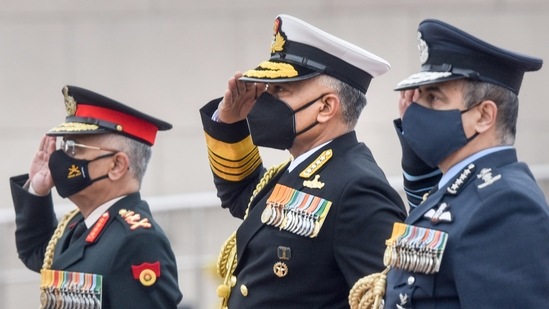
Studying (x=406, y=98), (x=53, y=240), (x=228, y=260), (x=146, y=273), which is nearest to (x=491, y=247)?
(x=406, y=98)

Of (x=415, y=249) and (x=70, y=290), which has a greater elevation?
(x=415, y=249)

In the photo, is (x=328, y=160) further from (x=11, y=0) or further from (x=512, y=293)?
(x=11, y=0)

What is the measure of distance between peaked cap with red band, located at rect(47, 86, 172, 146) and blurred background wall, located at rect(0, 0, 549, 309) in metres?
3.90

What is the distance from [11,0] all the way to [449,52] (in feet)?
21.9

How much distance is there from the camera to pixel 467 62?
4.19 m

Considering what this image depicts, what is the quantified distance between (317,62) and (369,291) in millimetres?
965

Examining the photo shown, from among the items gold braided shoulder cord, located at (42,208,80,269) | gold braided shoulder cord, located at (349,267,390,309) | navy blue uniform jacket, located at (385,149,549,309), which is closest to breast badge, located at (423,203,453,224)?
navy blue uniform jacket, located at (385,149,549,309)

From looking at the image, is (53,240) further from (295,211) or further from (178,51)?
(178,51)

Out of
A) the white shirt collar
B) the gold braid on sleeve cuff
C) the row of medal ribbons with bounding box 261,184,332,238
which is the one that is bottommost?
the white shirt collar

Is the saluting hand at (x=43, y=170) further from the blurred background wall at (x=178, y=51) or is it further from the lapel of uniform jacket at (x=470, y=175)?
the blurred background wall at (x=178, y=51)

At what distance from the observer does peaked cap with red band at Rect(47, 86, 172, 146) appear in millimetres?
5996

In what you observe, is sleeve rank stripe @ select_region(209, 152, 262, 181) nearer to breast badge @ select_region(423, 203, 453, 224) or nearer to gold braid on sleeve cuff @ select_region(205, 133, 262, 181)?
gold braid on sleeve cuff @ select_region(205, 133, 262, 181)

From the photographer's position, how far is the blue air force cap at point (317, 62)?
4898 millimetres

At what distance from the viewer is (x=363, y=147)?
16.4 ft
